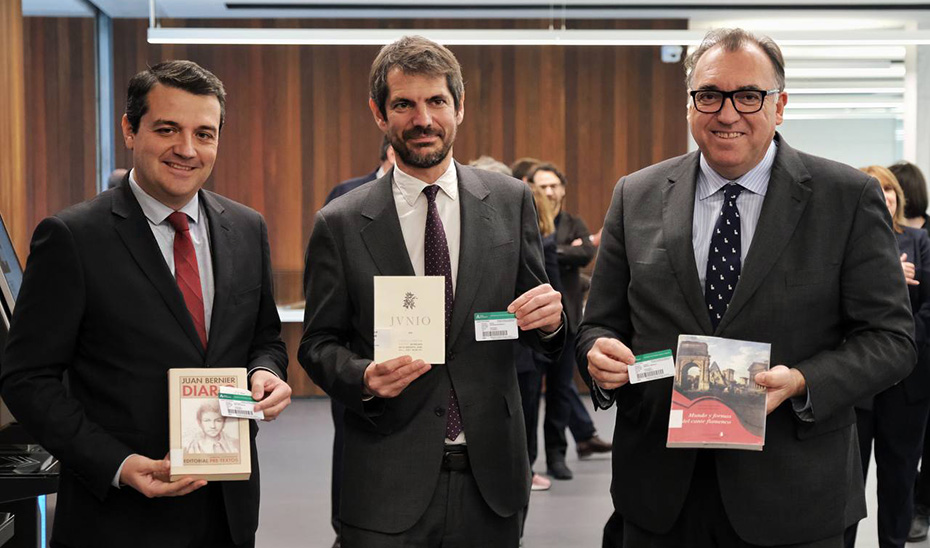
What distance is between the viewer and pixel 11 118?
449 cm

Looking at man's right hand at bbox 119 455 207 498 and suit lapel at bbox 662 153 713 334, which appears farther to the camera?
suit lapel at bbox 662 153 713 334

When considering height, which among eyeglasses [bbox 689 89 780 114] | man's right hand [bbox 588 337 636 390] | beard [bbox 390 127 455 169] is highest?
eyeglasses [bbox 689 89 780 114]

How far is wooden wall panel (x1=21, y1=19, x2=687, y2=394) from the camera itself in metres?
9.20

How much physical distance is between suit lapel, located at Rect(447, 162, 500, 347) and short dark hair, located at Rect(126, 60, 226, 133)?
25.9 inches

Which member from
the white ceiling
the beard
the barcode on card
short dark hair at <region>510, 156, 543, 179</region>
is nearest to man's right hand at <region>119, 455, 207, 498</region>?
the barcode on card

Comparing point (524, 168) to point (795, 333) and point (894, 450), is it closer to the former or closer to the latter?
point (894, 450)

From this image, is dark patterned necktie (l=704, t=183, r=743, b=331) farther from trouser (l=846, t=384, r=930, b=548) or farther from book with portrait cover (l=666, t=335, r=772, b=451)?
trouser (l=846, t=384, r=930, b=548)

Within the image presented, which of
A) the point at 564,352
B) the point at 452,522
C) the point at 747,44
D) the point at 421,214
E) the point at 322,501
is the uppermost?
the point at 747,44

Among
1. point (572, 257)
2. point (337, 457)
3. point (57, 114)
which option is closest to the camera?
point (337, 457)

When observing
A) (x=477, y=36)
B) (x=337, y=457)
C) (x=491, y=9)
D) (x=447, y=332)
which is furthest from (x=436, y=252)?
(x=491, y=9)

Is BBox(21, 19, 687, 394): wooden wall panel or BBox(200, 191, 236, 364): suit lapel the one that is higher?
BBox(21, 19, 687, 394): wooden wall panel

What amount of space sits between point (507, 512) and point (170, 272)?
37.4 inches

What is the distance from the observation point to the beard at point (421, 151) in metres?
2.28

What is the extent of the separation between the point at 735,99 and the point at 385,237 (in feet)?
2.85
